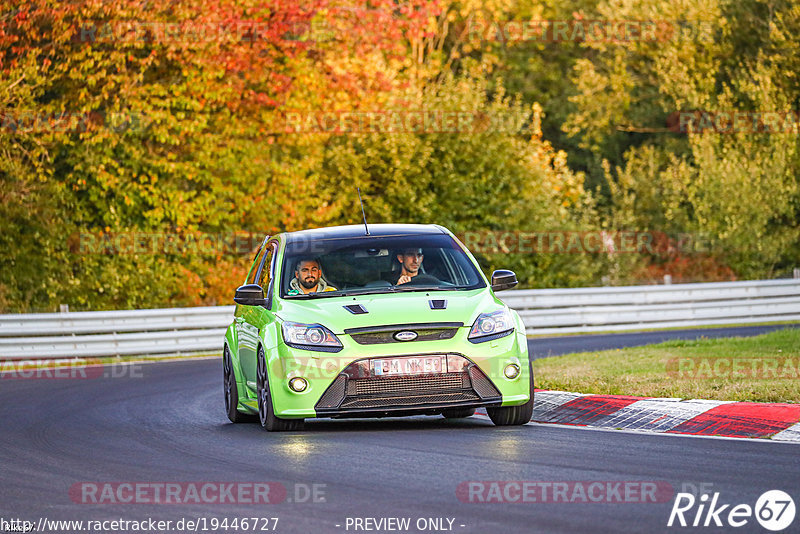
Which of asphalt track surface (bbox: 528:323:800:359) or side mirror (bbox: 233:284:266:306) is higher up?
side mirror (bbox: 233:284:266:306)

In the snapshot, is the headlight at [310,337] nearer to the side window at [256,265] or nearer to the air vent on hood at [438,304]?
the air vent on hood at [438,304]

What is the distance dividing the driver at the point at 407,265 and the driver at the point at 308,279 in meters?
0.54

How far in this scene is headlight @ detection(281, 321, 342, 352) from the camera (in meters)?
11.1

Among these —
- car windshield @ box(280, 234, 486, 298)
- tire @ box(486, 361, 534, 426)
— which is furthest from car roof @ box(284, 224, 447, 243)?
tire @ box(486, 361, 534, 426)

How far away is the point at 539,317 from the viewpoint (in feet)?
94.5

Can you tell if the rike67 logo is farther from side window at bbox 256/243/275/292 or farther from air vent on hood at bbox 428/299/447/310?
side window at bbox 256/243/275/292

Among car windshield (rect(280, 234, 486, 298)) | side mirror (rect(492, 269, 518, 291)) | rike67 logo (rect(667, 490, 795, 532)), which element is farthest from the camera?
car windshield (rect(280, 234, 486, 298))

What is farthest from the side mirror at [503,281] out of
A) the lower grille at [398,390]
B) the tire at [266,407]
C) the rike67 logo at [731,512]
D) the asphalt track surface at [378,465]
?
the rike67 logo at [731,512]

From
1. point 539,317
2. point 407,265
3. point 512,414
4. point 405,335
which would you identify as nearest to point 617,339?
point 539,317

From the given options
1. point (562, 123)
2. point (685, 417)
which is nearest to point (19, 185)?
point (685, 417)

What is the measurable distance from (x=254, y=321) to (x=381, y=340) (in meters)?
1.81

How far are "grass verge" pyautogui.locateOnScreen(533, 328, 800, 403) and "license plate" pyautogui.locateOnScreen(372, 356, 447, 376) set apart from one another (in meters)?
2.63

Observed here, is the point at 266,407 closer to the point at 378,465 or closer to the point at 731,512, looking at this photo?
the point at 378,465

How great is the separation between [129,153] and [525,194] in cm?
1036
